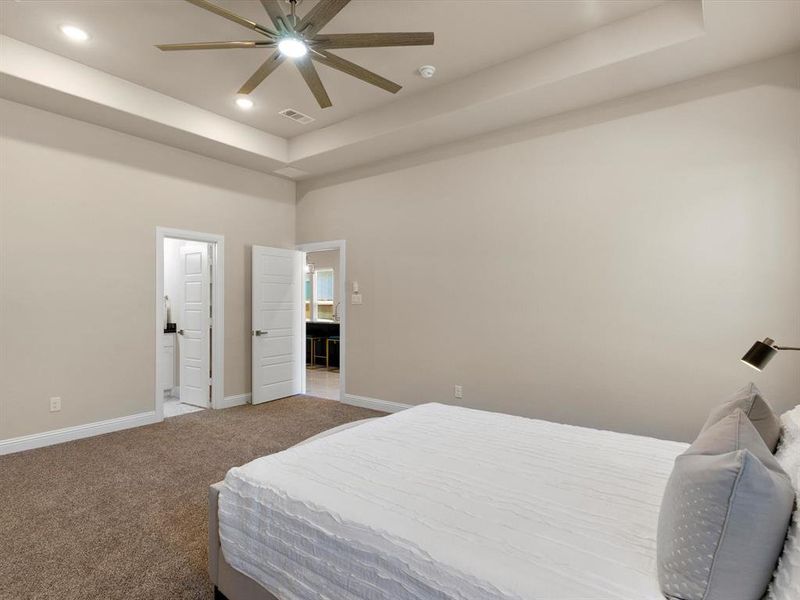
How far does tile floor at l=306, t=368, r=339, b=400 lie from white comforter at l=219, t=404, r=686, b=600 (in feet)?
12.9

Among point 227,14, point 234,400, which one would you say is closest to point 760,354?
point 227,14

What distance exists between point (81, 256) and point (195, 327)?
165cm

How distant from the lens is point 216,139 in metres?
4.62

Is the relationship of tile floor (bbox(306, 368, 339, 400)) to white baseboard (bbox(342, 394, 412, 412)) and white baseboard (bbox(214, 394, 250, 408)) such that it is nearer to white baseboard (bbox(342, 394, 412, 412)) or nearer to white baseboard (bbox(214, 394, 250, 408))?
white baseboard (bbox(342, 394, 412, 412))

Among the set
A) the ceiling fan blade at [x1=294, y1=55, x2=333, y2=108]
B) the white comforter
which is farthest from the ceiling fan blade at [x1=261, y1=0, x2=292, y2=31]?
the white comforter

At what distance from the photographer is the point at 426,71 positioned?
12.2ft

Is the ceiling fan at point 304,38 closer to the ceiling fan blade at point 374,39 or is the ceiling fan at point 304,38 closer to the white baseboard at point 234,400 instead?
the ceiling fan blade at point 374,39

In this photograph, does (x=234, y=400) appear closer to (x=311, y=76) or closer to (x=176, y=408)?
(x=176, y=408)

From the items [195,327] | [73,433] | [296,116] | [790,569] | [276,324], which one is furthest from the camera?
[276,324]

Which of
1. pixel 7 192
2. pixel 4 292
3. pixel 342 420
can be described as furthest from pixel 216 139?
pixel 342 420

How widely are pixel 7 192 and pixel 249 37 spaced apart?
99.6 inches

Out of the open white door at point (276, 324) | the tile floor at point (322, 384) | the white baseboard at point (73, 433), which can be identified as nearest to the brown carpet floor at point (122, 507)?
the white baseboard at point (73, 433)

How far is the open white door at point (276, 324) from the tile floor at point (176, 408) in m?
0.76

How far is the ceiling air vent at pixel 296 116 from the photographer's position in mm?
4512
